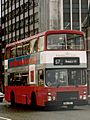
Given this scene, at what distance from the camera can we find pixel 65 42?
25.9 metres

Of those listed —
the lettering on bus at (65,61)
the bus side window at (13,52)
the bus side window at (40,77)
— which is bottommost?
the bus side window at (40,77)

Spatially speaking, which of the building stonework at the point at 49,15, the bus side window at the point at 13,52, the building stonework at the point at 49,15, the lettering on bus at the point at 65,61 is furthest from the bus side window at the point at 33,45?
the building stonework at the point at 49,15

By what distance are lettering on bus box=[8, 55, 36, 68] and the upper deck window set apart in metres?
1.71

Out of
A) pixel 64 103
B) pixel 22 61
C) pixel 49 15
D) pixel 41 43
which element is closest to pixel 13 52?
pixel 22 61

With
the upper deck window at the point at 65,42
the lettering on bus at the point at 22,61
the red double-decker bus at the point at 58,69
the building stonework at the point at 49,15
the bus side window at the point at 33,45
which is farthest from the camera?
the building stonework at the point at 49,15

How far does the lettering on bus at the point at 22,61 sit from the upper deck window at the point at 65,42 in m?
1.71

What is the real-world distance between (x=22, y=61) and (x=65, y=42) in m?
3.83

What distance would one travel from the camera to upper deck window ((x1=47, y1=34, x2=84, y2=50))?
25.5m

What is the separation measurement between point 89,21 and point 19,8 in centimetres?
3543

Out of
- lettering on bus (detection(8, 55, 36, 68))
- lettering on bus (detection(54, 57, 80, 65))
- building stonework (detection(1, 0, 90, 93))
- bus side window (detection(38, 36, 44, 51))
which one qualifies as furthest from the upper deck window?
building stonework (detection(1, 0, 90, 93))

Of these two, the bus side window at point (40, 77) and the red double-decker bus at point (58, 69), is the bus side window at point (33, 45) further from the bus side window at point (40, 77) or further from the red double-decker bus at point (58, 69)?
the bus side window at point (40, 77)

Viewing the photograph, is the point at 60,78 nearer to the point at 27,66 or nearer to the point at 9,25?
the point at 27,66

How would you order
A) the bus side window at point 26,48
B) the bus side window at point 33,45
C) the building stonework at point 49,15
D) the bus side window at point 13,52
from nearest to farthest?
the bus side window at point 33,45 → the bus side window at point 26,48 → the bus side window at point 13,52 → the building stonework at point 49,15

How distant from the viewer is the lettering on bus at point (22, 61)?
2705 cm
